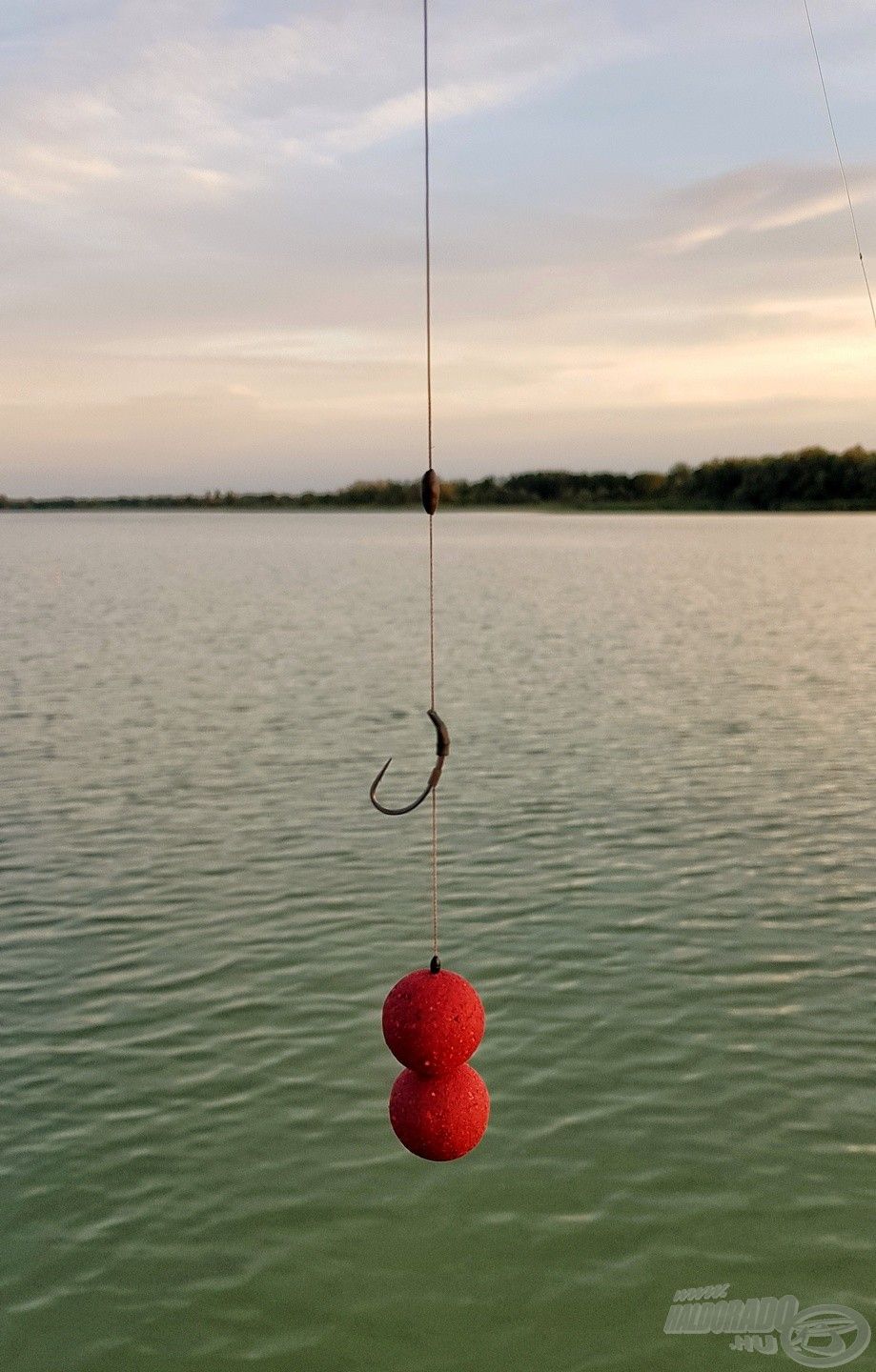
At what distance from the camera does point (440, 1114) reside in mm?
5277

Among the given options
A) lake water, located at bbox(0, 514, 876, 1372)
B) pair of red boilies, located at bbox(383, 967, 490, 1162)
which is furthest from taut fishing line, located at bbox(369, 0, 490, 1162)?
lake water, located at bbox(0, 514, 876, 1372)

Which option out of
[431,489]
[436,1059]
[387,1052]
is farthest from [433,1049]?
[387,1052]

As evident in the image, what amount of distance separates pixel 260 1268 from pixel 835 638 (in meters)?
34.3

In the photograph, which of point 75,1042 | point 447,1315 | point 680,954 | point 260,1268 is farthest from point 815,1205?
point 75,1042

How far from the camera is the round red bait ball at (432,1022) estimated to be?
5.16m

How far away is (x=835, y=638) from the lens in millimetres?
39219

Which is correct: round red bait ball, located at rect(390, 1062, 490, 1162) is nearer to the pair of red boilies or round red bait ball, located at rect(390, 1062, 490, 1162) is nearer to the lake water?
the pair of red boilies

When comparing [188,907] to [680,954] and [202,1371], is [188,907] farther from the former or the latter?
[202,1371]

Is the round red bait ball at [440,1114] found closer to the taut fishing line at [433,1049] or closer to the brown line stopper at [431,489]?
the taut fishing line at [433,1049]

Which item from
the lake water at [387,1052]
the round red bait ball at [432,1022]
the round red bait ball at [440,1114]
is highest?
the round red bait ball at [432,1022]

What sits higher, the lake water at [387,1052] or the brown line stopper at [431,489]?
the brown line stopper at [431,489]

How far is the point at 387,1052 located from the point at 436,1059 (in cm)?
529

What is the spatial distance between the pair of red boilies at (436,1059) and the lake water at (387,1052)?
2195mm

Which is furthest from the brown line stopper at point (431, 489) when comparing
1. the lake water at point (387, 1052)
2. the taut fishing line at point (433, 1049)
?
the lake water at point (387, 1052)
